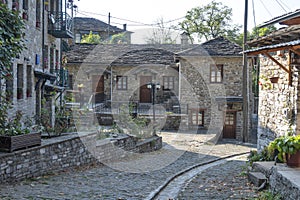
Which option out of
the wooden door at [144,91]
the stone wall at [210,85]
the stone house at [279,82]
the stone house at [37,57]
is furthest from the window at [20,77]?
the wooden door at [144,91]

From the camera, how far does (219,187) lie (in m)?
8.16

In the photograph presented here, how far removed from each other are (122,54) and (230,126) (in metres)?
8.74

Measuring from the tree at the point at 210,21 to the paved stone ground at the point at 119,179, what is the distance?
75.0 ft

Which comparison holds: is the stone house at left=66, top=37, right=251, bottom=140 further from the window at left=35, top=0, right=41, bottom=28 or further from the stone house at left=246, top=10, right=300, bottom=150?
the stone house at left=246, top=10, right=300, bottom=150

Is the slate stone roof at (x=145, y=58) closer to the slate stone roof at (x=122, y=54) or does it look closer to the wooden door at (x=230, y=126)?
the slate stone roof at (x=122, y=54)

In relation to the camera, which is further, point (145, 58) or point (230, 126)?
point (145, 58)

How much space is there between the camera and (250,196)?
6891 mm

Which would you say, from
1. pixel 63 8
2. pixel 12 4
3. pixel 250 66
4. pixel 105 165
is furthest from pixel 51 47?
pixel 250 66

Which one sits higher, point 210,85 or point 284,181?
point 210,85

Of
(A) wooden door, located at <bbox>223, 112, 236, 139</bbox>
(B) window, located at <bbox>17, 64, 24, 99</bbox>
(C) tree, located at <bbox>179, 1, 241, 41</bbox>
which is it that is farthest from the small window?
(C) tree, located at <bbox>179, 1, 241, 41</bbox>

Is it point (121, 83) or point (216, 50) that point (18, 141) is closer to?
point (216, 50)

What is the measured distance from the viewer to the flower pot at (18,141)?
7605mm

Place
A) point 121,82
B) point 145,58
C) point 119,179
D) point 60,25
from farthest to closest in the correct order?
point 121,82 → point 145,58 → point 60,25 → point 119,179

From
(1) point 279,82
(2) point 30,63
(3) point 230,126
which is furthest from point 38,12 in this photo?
(3) point 230,126
